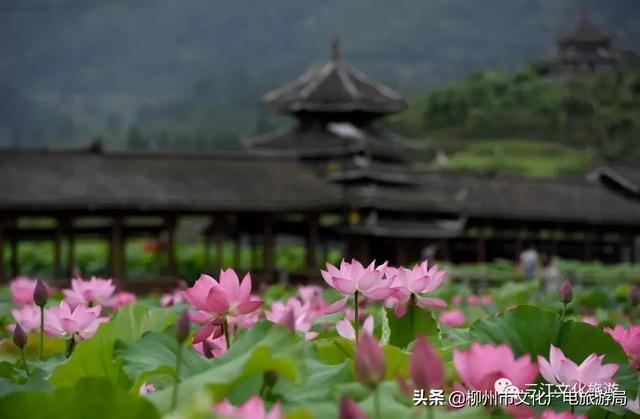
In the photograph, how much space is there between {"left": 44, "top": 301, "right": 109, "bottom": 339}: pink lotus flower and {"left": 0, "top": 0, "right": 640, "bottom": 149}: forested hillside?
76531mm

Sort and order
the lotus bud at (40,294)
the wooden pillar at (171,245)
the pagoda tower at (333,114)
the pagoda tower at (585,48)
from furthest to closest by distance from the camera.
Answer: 1. the pagoda tower at (585,48)
2. the pagoda tower at (333,114)
3. the wooden pillar at (171,245)
4. the lotus bud at (40,294)

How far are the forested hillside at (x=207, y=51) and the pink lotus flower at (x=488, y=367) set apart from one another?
77337 mm

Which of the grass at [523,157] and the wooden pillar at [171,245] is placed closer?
the wooden pillar at [171,245]

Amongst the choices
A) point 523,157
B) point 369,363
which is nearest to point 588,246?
point 523,157

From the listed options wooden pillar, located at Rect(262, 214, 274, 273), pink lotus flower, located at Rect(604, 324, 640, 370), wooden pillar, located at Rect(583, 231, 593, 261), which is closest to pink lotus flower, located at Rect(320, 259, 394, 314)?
pink lotus flower, located at Rect(604, 324, 640, 370)

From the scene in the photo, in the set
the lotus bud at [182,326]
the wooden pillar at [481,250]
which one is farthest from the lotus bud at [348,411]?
the wooden pillar at [481,250]

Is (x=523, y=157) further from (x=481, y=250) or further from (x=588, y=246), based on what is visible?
(x=481, y=250)

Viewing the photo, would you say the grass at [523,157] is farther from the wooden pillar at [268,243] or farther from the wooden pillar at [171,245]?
the wooden pillar at [171,245]

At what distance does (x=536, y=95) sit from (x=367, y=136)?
34517mm

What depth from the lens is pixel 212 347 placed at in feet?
6.22

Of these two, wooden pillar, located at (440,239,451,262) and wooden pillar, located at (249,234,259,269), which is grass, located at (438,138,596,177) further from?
wooden pillar, located at (249,234,259,269)

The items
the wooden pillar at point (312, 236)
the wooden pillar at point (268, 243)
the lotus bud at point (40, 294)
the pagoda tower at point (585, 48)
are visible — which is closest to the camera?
the lotus bud at point (40, 294)

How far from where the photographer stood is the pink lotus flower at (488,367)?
1.27 meters

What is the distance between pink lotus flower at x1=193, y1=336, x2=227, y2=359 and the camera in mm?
1855
